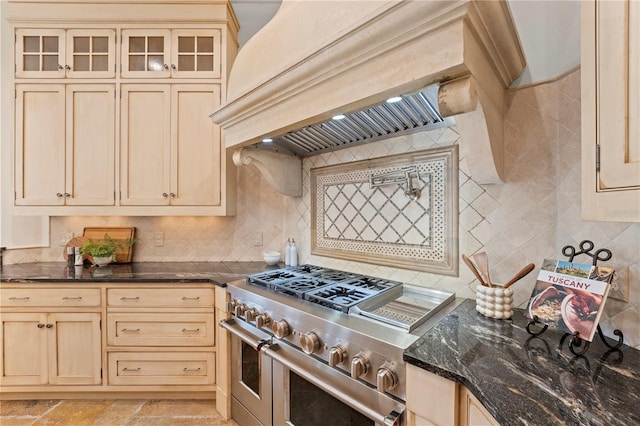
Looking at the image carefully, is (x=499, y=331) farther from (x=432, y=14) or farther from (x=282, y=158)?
(x=282, y=158)

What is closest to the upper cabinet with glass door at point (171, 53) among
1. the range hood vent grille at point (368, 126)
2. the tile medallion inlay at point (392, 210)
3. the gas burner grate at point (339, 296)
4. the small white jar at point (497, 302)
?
the range hood vent grille at point (368, 126)

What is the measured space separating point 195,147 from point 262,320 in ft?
4.79

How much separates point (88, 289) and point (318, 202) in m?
1.71

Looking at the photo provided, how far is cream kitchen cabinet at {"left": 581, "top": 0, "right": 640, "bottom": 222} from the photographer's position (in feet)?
2.21

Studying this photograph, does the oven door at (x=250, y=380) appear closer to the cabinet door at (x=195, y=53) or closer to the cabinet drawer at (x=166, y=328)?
the cabinet drawer at (x=166, y=328)

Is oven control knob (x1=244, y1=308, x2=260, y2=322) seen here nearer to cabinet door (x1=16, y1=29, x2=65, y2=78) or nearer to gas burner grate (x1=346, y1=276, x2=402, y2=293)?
gas burner grate (x1=346, y1=276, x2=402, y2=293)

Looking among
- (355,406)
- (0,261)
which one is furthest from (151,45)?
(355,406)

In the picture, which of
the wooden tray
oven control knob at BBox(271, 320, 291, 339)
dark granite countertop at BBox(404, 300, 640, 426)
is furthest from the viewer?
the wooden tray

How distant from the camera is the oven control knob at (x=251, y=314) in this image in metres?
1.50

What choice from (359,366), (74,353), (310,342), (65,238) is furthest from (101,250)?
(359,366)

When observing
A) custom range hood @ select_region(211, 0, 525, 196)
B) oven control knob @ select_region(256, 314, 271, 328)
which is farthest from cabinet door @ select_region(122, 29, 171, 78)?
oven control knob @ select_region(256, 314, 271, 328)

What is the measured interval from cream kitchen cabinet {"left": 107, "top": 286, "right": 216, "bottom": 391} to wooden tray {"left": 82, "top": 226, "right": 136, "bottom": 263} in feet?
1.93

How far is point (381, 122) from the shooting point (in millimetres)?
1497

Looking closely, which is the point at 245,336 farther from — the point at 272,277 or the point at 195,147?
the point at 195,147
